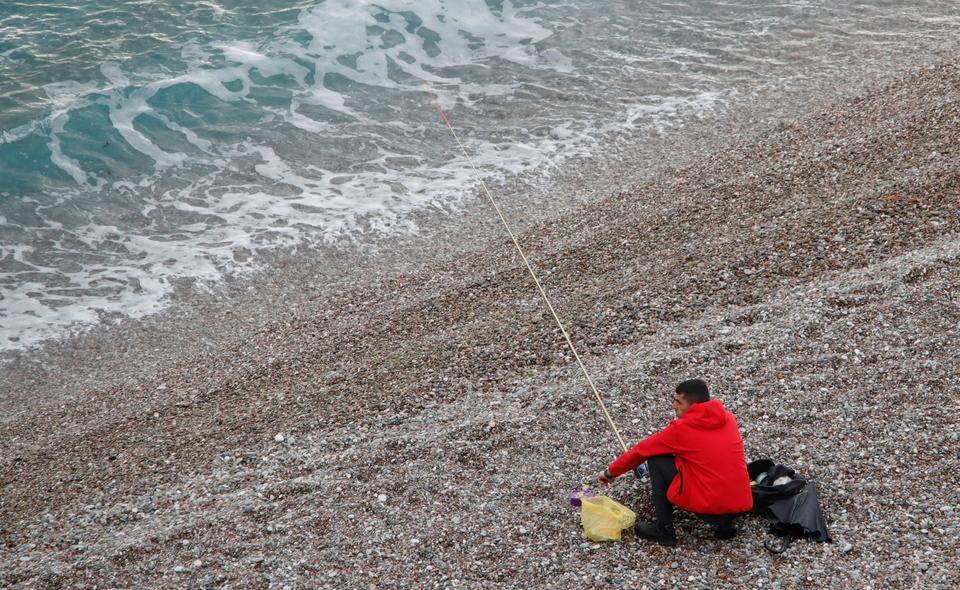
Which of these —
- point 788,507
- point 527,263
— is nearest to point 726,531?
point 788,507

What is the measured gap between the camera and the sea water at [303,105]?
34.8ft

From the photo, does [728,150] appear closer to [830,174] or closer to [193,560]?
[830,174]

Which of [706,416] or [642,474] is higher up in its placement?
[706,416]

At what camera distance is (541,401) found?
20.2 feet

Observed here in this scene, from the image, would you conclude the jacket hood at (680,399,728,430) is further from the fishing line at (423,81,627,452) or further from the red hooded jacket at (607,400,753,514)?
the fishing line at (423,81,627,452)

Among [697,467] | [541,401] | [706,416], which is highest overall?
[706,416]

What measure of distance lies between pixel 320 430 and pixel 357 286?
2.96 m

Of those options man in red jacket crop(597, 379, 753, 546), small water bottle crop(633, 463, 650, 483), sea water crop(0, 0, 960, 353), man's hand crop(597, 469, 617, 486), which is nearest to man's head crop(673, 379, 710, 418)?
man in red jacket crop(597, 379, 753, 546)

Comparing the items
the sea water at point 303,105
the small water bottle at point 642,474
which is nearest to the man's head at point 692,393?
the small water bottle at point 642,474

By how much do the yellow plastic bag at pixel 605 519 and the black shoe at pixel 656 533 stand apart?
2.5 inches

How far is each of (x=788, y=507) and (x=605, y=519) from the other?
109cm

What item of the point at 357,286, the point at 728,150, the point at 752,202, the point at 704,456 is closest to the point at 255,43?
the point at 357,286

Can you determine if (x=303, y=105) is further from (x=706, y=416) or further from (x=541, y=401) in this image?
(x=706, y=416)

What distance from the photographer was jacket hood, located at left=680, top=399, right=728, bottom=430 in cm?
455
